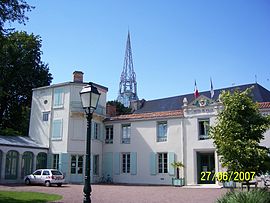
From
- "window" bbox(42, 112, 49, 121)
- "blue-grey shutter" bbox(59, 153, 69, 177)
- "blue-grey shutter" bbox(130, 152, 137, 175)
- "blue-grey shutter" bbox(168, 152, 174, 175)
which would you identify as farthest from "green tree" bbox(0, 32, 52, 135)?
"blue-grey shutter" bbox(168, 152, 174, 175)

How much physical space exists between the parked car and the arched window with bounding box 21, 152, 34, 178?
1970 millimetres

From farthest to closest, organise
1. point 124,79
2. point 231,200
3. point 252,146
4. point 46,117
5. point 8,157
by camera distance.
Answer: point 124,79, point 46,117, point 8,157, point 252,146, point 231,200

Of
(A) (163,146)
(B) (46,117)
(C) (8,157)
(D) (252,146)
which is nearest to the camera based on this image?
(D) (252,146)

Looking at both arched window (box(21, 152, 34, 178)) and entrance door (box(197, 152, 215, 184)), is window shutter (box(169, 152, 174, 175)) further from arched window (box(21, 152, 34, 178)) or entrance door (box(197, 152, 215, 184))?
arched window (box(21, 152, 34, 178))

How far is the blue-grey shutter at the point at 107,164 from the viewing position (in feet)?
94.9

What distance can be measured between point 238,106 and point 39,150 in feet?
60.9

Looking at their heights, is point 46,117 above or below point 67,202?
above

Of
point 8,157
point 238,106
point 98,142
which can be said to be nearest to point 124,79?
point 98,142

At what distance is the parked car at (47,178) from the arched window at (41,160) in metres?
3.00

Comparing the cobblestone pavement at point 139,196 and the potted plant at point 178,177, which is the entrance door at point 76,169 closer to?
the potted plant at point 178,177

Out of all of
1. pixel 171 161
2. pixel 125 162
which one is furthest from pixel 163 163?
pixel 125 162

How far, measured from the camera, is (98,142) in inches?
1154

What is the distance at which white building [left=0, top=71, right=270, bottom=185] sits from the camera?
83.8 ft

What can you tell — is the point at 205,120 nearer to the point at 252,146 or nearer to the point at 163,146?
the point at 163,146
